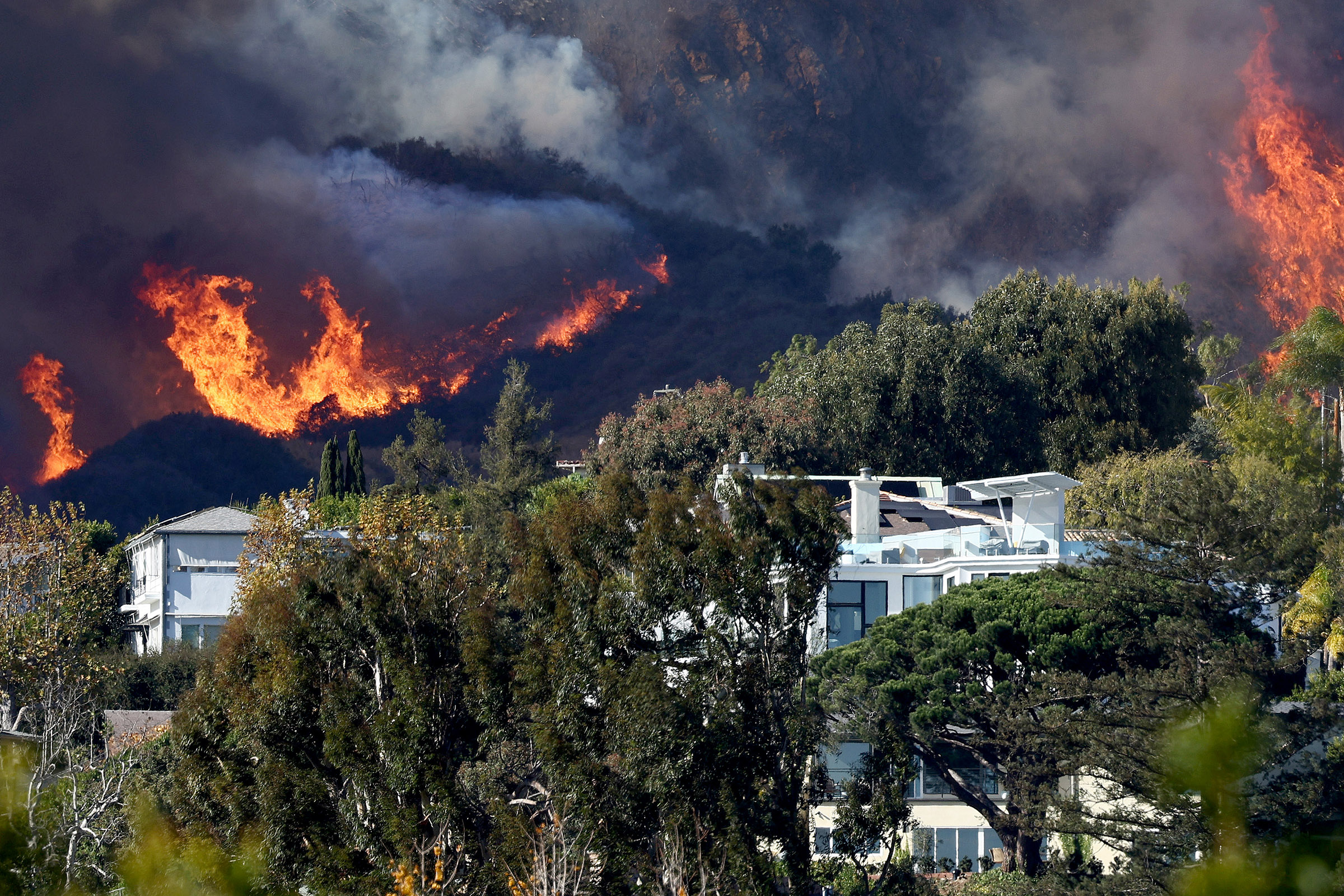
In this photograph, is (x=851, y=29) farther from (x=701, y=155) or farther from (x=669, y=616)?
(x=669, y=616)

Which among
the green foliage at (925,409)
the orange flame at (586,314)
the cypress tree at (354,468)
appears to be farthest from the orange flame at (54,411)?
the green foliage at (925,409)

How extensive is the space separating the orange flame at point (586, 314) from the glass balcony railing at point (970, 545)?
234ft

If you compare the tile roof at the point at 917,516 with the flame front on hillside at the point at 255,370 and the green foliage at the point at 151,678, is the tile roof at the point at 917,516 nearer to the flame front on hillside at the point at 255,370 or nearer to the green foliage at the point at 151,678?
the green foliage at the point at 151,678

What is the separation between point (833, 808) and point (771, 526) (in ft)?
47.0

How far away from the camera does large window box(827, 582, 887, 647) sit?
39.0m

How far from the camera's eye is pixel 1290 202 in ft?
413

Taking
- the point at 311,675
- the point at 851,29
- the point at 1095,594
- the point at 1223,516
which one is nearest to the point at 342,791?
the point at 311,675

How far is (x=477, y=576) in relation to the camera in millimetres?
26312

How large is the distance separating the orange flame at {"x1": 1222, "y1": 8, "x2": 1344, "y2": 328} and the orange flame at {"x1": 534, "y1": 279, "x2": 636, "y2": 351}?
191 ft

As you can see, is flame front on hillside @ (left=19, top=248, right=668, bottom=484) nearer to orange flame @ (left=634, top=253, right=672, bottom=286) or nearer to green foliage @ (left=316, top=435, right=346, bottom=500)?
green foliage @ (left=316, top=435, right=346, bottom=500)

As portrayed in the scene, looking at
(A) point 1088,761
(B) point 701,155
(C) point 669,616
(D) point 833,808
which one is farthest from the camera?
(B) point 701,155

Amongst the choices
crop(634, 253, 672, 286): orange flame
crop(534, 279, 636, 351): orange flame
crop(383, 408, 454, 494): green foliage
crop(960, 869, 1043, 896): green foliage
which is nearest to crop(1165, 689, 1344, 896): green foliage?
crop(960, 869, 1043, 896): green foliage

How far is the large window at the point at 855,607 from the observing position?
39000 millimetres

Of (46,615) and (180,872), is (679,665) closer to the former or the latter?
(180,872)
